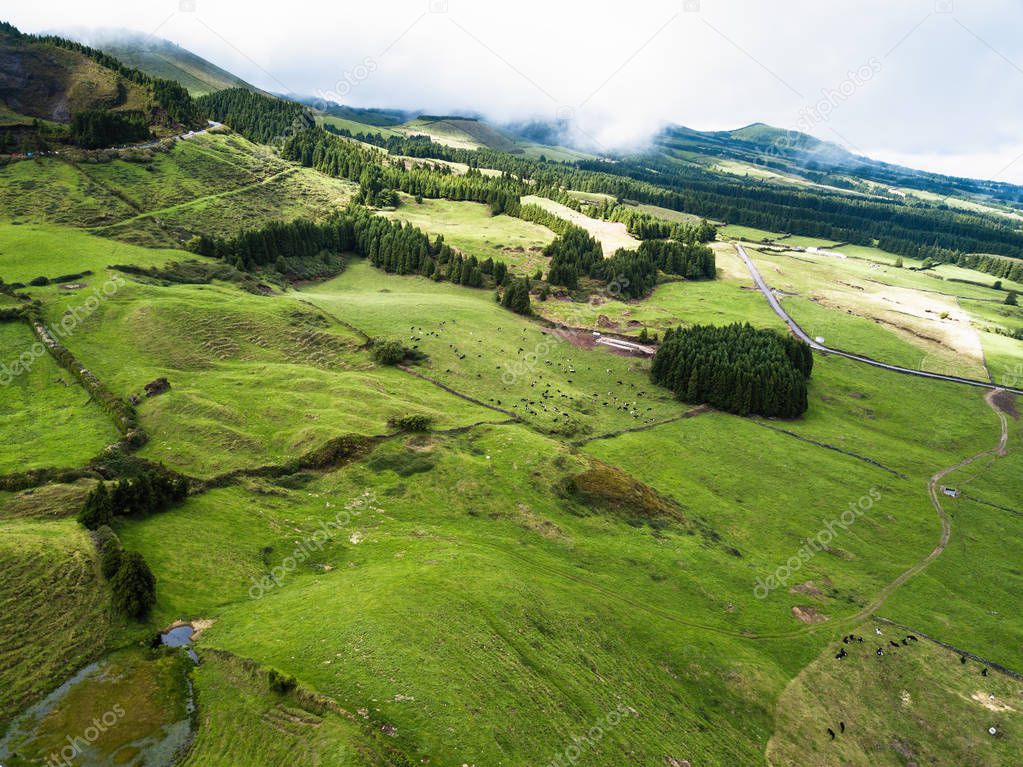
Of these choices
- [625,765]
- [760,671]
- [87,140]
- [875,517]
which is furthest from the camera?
[87,140]

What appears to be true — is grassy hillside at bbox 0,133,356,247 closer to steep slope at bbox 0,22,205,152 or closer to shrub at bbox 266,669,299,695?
steep slope at bbox 0,22,205,152

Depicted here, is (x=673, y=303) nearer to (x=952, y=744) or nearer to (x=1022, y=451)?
(x=1022, y=451)

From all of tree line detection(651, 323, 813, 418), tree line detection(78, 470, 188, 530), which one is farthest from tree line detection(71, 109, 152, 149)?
tree line detection(651, 323, 813, 418)

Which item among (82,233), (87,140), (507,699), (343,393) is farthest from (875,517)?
(87,140)

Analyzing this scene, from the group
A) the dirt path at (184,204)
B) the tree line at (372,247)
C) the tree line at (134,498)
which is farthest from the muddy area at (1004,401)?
the dirt path at (184,204)

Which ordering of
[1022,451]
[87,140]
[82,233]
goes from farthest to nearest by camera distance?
1. [87,140]
2. [82,233]
3. [1022,451]

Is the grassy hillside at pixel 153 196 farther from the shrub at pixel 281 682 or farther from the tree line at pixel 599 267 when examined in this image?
the shrub at pixel 281 682
